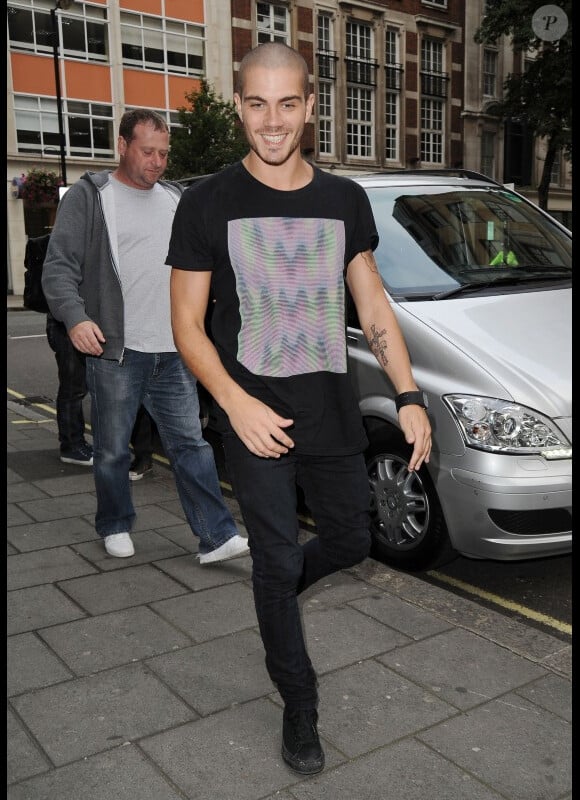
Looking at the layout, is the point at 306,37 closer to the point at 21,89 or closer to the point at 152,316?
the point at 21,89

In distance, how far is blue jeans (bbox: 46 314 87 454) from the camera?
6.49 metres

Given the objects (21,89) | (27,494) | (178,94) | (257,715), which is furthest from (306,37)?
(257,715)

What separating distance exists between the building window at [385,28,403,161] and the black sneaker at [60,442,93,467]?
39.9 meters

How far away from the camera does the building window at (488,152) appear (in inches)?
1861

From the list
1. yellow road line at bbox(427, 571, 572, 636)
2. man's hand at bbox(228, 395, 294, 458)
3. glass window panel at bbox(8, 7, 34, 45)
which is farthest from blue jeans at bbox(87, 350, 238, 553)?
glass window panel at bbox(8, 7, 34, 45)

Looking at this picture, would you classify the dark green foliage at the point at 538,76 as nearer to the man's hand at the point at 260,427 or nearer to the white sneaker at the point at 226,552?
the white sneaker at the point at 226,552

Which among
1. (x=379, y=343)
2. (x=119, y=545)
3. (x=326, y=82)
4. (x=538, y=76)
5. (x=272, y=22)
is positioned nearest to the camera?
(x=379, y=343)

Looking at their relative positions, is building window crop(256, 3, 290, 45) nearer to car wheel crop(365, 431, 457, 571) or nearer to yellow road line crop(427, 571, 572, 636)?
car wheel crop(365, 431, 457, 571)

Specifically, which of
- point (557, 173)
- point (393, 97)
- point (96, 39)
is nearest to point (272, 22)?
point (393, 97)

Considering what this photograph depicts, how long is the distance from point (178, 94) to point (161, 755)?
37009 millimetres

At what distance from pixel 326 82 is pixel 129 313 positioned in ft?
130

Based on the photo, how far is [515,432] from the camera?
143 inches

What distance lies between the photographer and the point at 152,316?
13.9 ft

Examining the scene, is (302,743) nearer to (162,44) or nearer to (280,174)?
(280,174)
